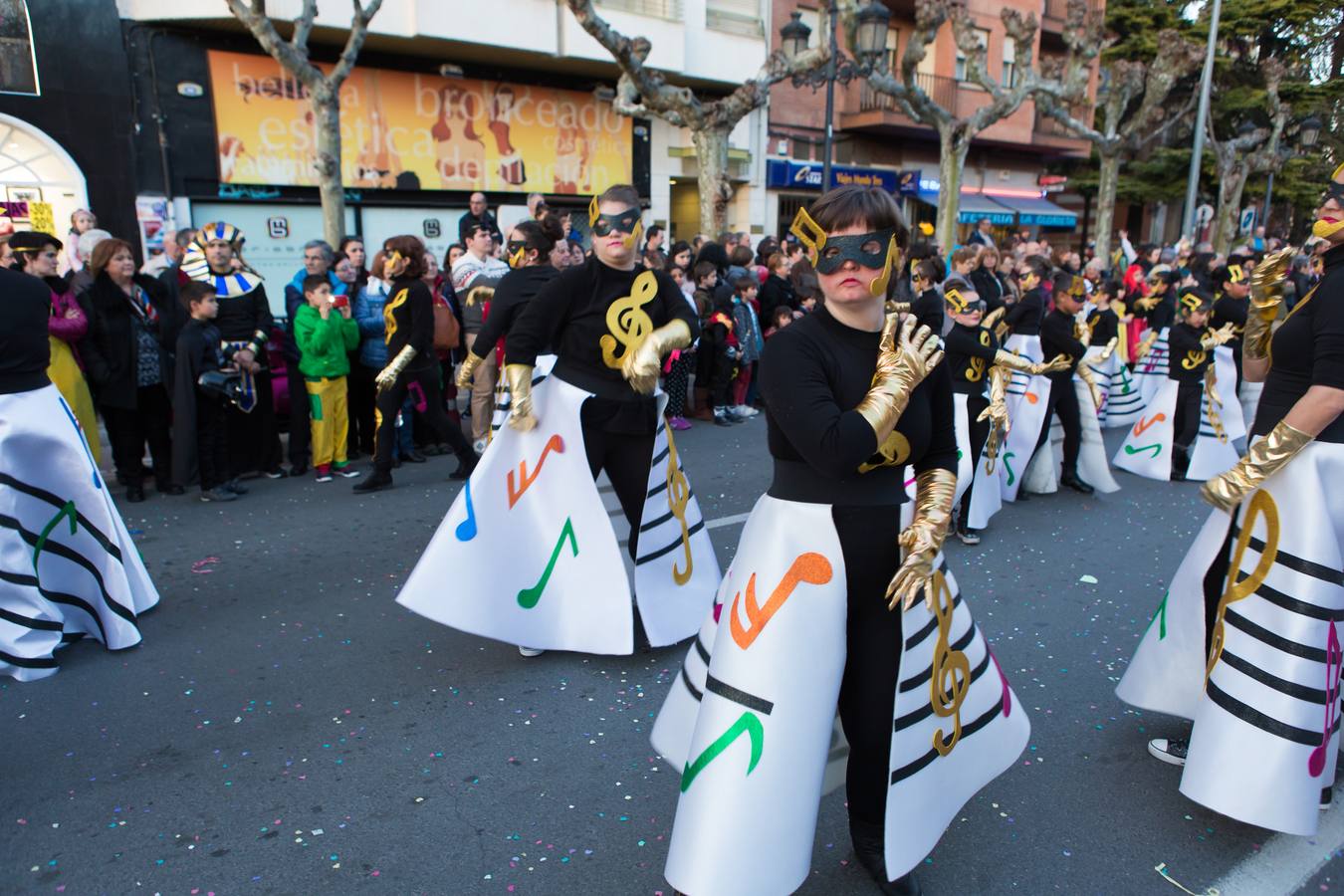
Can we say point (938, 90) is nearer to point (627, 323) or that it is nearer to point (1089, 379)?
point (1089, 379)

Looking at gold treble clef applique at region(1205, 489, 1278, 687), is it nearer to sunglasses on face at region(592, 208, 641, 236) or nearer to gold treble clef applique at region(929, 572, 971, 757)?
gold treble clef applique at region(929, 572, 971, 757)

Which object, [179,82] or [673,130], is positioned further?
[673,130]

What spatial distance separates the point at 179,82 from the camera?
48.4 feet

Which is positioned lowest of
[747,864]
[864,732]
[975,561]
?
[975,561]

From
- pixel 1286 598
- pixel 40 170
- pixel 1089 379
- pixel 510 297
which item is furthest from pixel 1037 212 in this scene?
pixel 1286 598

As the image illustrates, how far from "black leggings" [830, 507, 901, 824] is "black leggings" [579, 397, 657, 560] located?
1857 mm

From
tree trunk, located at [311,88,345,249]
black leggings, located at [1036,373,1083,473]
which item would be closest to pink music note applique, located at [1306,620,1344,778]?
black leggings, located at [1036,373,1083,473]

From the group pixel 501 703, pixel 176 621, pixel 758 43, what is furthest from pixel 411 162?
pixel 501 703

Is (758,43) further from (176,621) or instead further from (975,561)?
(176,621)

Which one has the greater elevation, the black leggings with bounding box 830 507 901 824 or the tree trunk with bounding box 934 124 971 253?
the tree trunk with bounding box 934 124 971 253

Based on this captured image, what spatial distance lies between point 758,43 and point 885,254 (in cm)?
2026

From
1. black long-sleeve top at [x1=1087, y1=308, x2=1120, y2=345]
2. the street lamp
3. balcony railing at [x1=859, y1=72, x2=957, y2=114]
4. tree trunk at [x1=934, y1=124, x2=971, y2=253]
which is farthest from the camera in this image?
balcony railing at [x1=859, y1=72, x2=957, y2=114]

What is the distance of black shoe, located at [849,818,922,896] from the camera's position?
2.60 meters

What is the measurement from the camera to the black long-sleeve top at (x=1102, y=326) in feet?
27.4
